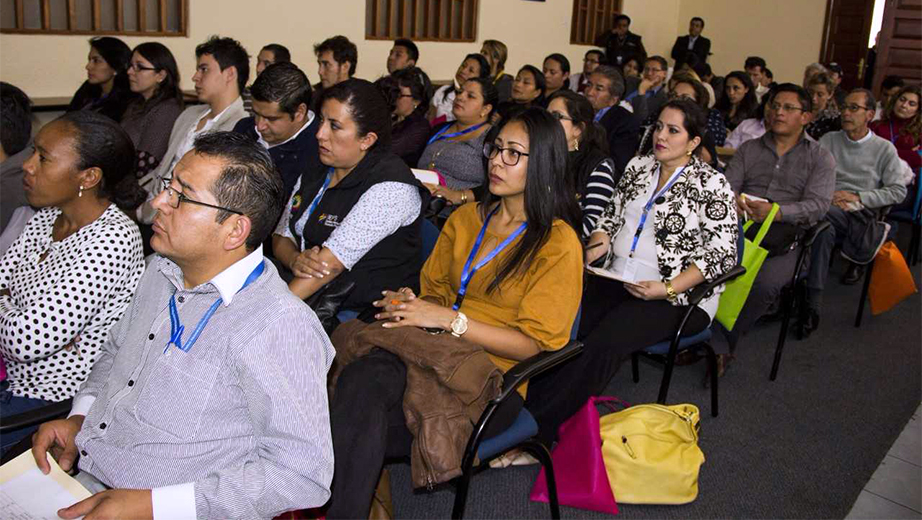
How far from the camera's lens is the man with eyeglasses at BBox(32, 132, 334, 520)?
52.4 inches

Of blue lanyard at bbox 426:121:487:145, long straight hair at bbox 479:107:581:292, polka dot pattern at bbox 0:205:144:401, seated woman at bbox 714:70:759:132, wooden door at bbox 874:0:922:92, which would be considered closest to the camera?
polka dot pattern at bbox 0:205:144:401

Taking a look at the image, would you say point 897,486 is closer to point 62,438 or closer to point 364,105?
point 364,105

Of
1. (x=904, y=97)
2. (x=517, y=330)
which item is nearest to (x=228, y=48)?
(x=517, y=330)

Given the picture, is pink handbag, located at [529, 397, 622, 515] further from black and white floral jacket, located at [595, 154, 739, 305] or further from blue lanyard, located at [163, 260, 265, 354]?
Result: blue lanyard, located at [163, 260, 265, 354]

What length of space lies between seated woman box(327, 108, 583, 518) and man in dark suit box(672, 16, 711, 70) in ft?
35.4

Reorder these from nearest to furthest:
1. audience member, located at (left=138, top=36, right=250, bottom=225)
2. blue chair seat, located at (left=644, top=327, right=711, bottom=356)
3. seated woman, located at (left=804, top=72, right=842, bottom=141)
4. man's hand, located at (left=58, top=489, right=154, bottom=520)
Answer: man's hand, located at (left=58, top=489, right=154, bottom=520)
blue chair seat, located at (left=644, top=327, right=711, bottom=356)
audience member, located at (left=138, top=36, right=250, bottom=225)
seated woman, located at (left=804, top=72, right=842, bottom=141)

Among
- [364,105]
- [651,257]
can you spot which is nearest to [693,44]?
[651,257]

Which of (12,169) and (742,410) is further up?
(12,169)

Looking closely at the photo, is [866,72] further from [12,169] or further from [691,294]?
[12,169]

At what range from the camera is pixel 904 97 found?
514 cm

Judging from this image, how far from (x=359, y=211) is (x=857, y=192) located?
10.8 ft

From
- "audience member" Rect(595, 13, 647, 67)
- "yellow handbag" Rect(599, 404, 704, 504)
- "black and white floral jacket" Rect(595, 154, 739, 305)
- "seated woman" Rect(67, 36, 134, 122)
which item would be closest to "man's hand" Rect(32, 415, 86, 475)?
"yellow handbag" Rect(599, 404, 704, 504)

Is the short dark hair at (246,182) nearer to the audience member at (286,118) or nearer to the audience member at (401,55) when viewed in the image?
the audience member at (286,118)

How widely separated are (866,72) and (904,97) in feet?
23.1
